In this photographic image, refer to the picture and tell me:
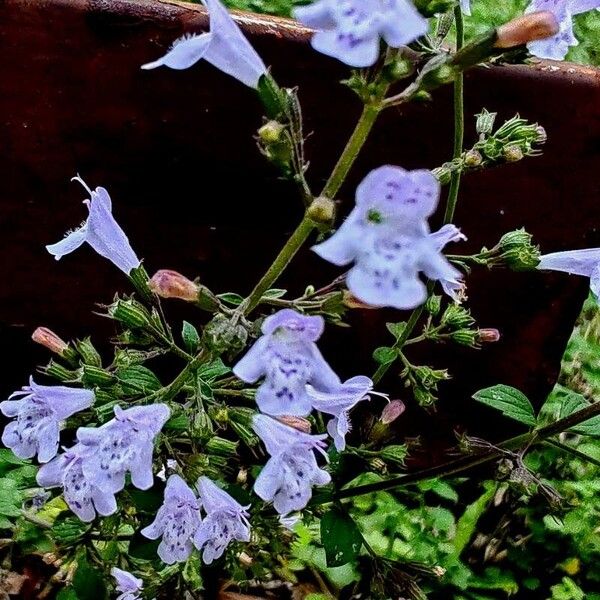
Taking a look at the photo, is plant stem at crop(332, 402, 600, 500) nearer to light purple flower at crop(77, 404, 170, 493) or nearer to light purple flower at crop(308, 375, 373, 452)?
light purple flower at crop(308, 375, 373, 452)

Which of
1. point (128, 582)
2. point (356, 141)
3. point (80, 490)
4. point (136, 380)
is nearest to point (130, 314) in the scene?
point (136, 380)

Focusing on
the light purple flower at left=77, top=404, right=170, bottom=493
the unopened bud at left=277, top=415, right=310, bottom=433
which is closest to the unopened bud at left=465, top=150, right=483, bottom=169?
the unopened bud at left=277, top=415, right=310, bottom=433

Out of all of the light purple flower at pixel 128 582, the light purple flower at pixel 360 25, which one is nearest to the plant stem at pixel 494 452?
the light purple flower at pixel 128 582

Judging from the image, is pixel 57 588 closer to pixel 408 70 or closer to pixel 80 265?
pixel 80 265

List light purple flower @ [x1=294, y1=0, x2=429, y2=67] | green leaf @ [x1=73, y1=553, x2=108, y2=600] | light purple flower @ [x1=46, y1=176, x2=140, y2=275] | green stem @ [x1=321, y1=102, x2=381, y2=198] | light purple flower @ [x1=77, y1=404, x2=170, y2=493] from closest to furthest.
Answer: light purple flower @ [x1=294, y1=0, x2=429, y2=67], green stem @ [x1=321, y1=102, x2=381, y2=198], light purple flower @ [x1=77, y1=404, x2=170, y2=493], light purple flower @ [x1=46, y1=176, x2=140, y2=275], green leaf @ [x1=73, y1=553, x2=108, y2=600]

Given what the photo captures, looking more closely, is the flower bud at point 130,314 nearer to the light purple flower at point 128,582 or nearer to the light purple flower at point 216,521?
the light purple flower at point 216,521

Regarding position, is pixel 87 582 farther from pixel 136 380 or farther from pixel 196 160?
pixel 196 160
